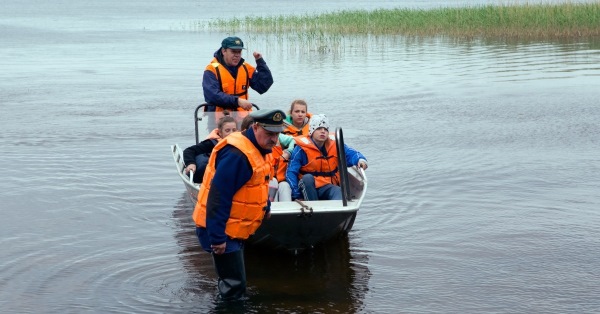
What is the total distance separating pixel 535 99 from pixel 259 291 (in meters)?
12.9

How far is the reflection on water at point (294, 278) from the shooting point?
7523 mm

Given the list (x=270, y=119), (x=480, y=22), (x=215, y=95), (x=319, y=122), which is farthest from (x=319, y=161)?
(x=480, y=22)

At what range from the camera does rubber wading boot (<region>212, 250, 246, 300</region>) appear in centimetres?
663

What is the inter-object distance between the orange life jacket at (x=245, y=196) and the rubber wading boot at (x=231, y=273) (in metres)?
0.18

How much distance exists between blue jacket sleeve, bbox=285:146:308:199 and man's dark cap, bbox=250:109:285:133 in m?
2.78

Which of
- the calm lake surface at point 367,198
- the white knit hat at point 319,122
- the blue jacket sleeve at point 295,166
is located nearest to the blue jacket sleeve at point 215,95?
the calm lake surface at point 367,198

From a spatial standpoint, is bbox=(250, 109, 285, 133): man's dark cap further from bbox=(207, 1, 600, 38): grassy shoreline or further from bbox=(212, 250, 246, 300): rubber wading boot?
bbox=(207, 1, 600, 38): grassy shoreline

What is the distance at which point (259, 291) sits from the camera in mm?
7871

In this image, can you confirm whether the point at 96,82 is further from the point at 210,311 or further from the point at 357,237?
the point at 210,311

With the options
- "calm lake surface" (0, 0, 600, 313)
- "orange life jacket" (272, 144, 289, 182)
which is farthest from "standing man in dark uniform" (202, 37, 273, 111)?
"calm lake surface" (0, 0, 600, 313)

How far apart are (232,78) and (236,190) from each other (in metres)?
4.56

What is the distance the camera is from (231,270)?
6.75m

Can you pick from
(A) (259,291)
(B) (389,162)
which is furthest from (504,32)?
(A) (259,291)

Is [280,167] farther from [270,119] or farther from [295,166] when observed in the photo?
[270,119]
